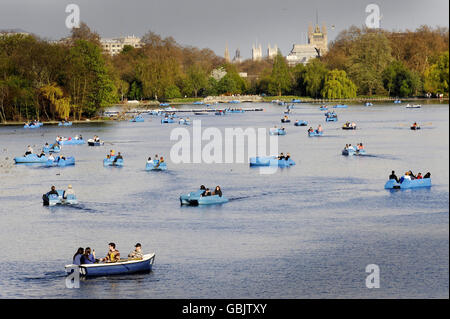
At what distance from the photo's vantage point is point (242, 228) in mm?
47312

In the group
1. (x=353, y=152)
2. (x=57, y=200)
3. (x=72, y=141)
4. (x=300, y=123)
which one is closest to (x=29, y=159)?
(x=72, y=141)

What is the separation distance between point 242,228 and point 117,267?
11.6 meters

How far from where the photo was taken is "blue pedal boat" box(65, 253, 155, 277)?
1468 inches

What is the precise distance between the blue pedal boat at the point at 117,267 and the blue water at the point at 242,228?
430 millimetres

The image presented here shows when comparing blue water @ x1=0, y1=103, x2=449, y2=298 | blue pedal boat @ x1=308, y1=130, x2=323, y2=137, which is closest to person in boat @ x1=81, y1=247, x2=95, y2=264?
blue water @ x1=0, y1=103, x2=449, y2=298

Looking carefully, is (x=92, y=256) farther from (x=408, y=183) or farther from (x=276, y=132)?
(x=276, y=132)

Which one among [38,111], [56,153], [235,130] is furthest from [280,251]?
[38,111]

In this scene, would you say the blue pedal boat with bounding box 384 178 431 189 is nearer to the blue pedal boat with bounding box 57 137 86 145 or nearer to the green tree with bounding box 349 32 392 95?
the blue pedal boat with bounding box 57 137 86 145

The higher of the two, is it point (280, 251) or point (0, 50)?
point (0, 50)

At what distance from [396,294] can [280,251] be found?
28.1 ft
